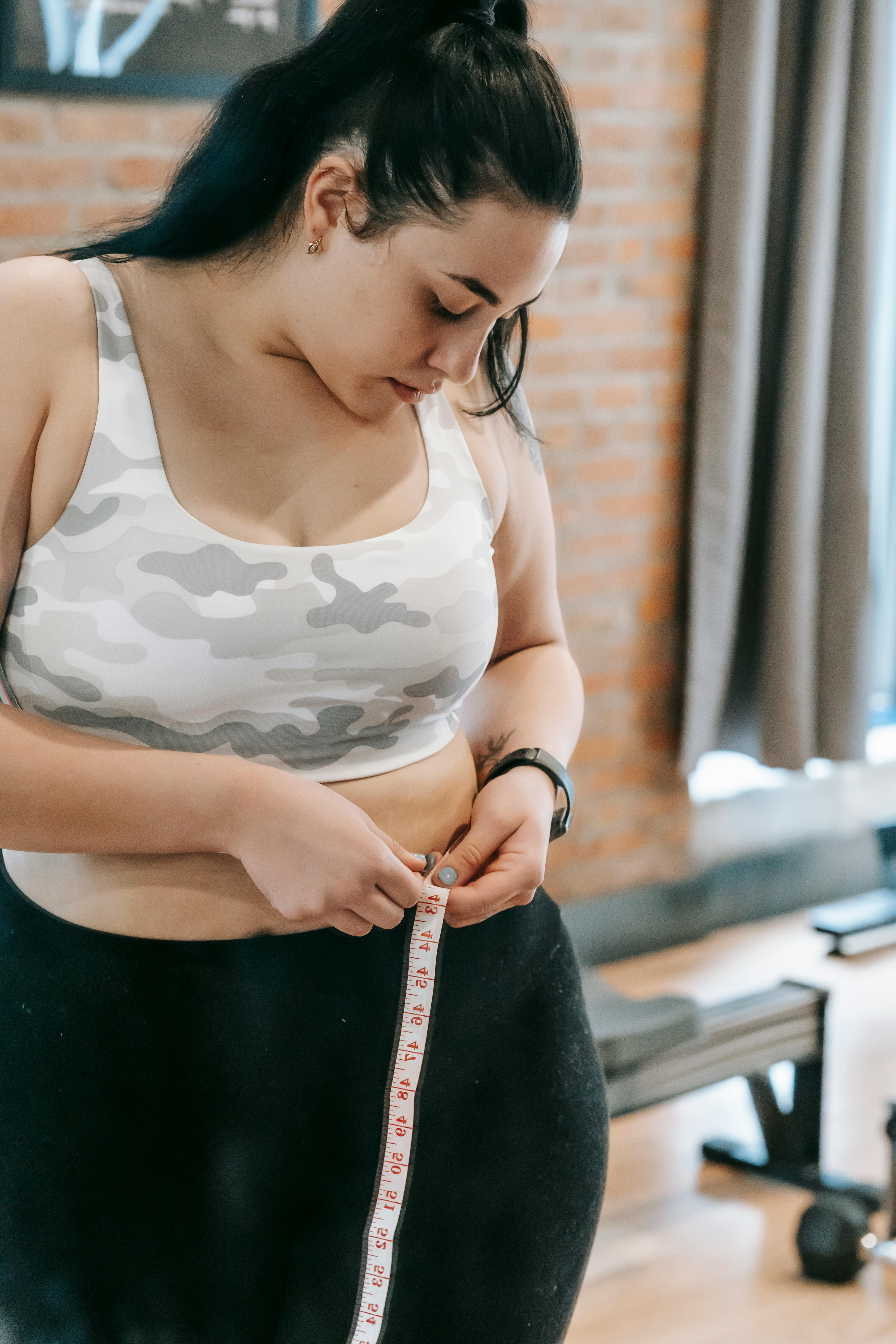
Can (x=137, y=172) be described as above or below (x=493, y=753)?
above

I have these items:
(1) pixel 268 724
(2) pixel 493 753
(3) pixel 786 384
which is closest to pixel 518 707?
(2) pixel 493 753

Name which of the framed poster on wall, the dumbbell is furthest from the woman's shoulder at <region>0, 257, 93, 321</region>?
the dumbbell

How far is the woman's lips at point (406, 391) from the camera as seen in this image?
105 cm

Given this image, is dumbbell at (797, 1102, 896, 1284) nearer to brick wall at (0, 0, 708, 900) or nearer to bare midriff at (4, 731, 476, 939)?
brick wall at (0, 0, 708, 900)

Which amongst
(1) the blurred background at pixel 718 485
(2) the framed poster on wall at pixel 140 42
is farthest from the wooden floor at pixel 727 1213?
(2) the framed poster on wall at pixel 140 42

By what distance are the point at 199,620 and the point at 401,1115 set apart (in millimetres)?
403

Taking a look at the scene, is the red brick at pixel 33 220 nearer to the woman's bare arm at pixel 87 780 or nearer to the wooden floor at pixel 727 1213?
the woman's bare arm at pixel 87 780

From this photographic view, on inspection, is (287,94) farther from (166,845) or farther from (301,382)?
(166,845)

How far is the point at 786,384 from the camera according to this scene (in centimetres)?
324

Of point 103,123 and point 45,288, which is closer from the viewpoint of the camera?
point 45,288

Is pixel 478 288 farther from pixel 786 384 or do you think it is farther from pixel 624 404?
pixel 786 384

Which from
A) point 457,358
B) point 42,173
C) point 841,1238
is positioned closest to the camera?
point 457,358

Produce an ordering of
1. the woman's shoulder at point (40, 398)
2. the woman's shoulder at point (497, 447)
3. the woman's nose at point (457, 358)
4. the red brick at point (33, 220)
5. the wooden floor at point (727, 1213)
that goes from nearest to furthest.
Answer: the woman's shoulder at point (40, 398)
the woman's nose at point (457, 358)
the woman's shoulder at point (497, 447)
the wooden floor at point (727, 1213)
the red brick at point (33, 220)

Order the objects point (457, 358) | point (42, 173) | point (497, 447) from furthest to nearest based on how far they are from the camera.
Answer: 1. point (42, 173)
2. point (497, 447)
3. point (457, 358)
